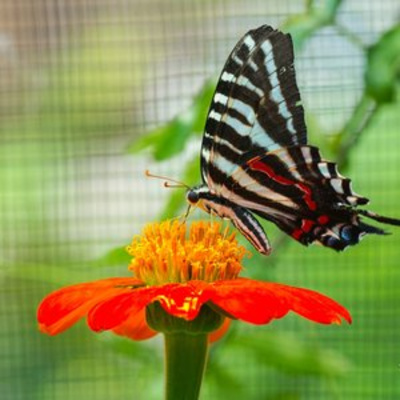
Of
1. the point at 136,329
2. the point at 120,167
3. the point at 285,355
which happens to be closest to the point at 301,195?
the point at 136,329

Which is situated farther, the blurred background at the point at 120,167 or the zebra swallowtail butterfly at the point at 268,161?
the blurred background at the point at 120,167

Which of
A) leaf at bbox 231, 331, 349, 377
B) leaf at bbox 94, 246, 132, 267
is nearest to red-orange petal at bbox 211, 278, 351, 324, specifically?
leaf at bbox 94, 246, 132, 267

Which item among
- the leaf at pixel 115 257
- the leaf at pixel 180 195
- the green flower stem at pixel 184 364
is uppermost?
the leaf at pixel 180 195

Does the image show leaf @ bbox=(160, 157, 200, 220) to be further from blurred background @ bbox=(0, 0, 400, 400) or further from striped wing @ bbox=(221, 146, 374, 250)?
blurred background @ bbox=(0, 0, 400, 400)

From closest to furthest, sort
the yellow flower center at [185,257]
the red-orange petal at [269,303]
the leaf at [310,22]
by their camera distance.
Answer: the red-orange petal at [269,303]
the yellow flower center at [185,257]
the leaf at [310,22]

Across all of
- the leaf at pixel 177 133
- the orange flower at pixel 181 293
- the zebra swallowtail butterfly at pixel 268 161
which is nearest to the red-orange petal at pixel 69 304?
the orange flower at pixel 181 293

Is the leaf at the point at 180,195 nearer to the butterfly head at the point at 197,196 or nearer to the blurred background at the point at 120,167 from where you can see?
the butterfly head at the point at 197,196

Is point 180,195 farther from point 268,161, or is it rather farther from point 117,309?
point 117,309
